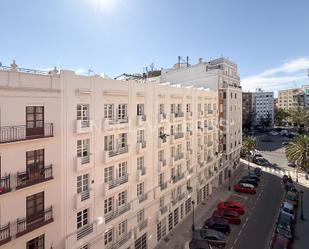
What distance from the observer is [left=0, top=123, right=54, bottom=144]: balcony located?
1382cm

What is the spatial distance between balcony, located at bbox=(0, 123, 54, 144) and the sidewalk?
17.9m

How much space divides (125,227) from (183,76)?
3286cm

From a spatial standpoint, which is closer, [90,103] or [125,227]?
[90,103]

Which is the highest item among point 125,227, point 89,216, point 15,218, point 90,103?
point 90,103

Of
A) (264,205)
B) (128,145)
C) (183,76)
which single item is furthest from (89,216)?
(183,76)

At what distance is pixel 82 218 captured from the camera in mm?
18859

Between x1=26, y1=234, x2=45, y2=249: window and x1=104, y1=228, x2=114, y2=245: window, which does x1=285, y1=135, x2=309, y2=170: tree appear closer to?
x1=104, y1=228, x2=114, y2=245: window

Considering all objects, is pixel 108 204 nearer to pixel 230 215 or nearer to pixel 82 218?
pixel 82 218

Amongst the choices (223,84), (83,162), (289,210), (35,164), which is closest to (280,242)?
(289,210)

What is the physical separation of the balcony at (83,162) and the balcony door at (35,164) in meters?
2.40

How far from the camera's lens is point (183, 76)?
49.2 meters

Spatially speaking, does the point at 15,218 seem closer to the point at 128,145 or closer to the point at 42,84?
the point at 42,84

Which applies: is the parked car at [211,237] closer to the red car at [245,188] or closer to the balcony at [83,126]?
the balcony at [83,126]

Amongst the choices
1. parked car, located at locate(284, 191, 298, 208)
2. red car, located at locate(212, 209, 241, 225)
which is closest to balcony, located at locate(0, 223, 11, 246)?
red car, located at locate(212, 209, 241, 225)
